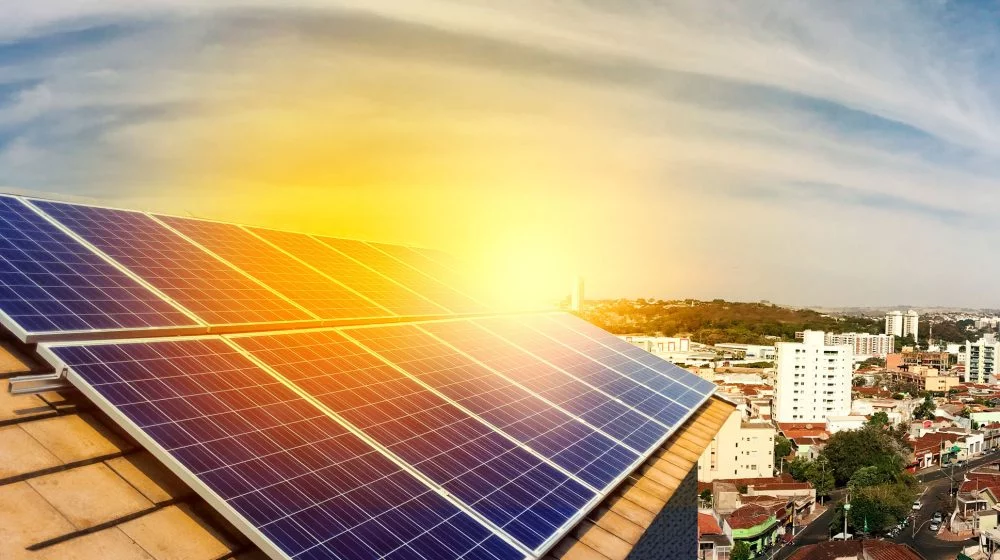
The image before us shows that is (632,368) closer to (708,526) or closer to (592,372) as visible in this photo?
(592,372)

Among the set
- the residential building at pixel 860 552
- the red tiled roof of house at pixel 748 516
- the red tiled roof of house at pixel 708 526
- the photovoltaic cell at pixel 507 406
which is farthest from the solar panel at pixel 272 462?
the red tiled roof of house at pixel 748 516

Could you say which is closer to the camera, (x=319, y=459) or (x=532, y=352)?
(x=319, y=459)

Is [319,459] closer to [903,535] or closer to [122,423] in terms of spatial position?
[122,423]

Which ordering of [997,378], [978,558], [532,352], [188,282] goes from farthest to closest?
[997,378]
[978,558]
[532,352]
[188,282]

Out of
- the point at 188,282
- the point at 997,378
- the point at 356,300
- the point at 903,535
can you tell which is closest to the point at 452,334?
the point at 356,300

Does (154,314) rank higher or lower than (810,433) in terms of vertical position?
higher

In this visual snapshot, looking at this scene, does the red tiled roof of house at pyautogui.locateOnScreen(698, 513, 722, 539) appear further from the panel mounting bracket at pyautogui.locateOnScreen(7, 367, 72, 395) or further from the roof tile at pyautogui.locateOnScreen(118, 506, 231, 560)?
the panel mounting bracket at pyautogui.locateOnScreen(7, 367, 72, 395)
